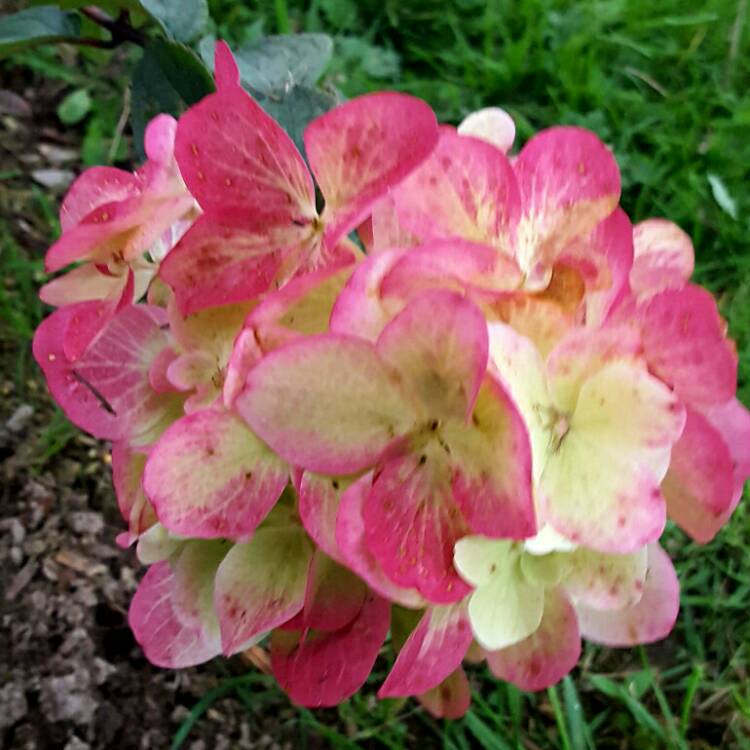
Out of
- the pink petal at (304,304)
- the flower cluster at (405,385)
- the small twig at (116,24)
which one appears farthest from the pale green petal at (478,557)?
the small twig at (116,24)

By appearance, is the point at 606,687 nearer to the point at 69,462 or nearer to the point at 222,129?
the point at 69,462

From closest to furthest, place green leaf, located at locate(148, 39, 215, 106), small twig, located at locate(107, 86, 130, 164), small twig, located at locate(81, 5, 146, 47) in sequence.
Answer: green leaf, located at locate(148, 39, 215, 106) < small twig, located at locate(81, 5, 146, 47) < small twig, located at locate(107, 86, 130, 164)

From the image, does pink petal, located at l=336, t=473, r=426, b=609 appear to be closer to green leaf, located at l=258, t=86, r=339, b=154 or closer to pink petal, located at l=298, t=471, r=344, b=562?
pink petal, located at l=298, t=471, r=344, b=562

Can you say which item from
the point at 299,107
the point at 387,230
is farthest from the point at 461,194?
the point at 299,107

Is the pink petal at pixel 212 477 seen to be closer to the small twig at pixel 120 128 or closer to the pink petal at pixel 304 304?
the pink petal at pixel 304 304

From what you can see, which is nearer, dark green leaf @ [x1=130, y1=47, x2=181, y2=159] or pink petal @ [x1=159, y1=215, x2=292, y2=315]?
pink petal @ [x1=159, y1=215, x2=292, y2=315]

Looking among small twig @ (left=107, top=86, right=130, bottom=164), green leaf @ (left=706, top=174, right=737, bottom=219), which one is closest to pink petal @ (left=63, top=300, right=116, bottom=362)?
small twig @ (left=107, top=86, right=130, bottom=164)

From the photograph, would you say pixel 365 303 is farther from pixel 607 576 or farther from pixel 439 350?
pixel 607 576
